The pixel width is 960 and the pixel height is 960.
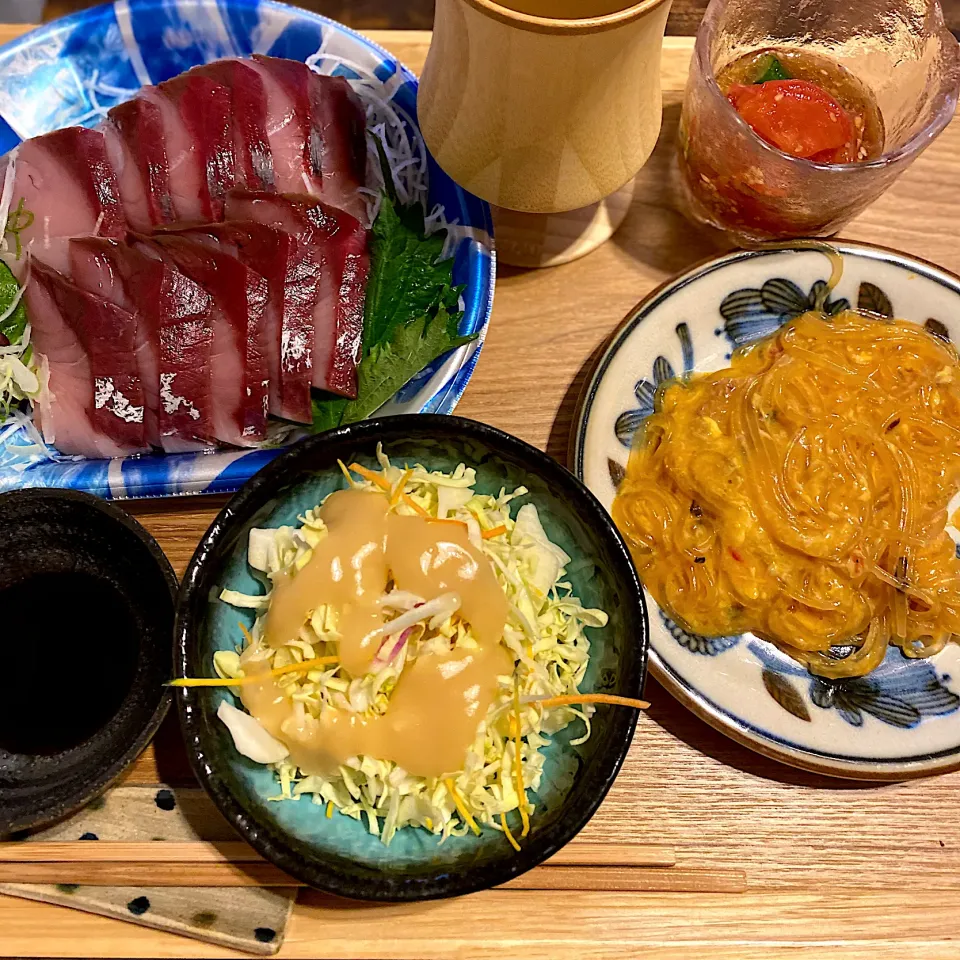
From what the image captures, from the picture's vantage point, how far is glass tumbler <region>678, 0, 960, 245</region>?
1.44 metres

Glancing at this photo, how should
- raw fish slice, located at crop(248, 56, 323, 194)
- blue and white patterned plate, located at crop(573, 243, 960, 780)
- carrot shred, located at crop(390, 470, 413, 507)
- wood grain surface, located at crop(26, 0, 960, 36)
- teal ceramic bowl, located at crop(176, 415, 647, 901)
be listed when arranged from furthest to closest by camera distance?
wood grain surface, located at crop(26, 0, 960, 36) < raw fish slice, located at crop(248, 56, 323, 194) < blue and white patterned plate, located at crop(573, 243, 960, 780) < carrot shred, located at crop(390, 470, 413, 507) < teal ceramic bowl, located at crop(176, 415, 647, 901)

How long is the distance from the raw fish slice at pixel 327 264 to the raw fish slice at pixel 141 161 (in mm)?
146

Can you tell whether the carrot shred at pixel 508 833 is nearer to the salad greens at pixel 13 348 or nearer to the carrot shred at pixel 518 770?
the carrot shred at pixel 518 770

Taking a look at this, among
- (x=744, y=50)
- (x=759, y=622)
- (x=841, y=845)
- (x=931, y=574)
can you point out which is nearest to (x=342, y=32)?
(x=744, y=50)

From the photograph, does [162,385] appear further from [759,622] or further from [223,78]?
[759,622]

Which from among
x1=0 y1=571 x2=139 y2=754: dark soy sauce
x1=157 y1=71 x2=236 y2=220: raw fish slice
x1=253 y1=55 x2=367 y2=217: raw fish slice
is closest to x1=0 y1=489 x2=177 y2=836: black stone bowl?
x1=0 y1=571 x2=139 y2=754: dark soy sauce

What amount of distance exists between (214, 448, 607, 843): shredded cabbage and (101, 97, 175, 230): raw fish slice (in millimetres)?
738

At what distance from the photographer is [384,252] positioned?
1.58 meters

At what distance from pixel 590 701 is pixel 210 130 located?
127 cm

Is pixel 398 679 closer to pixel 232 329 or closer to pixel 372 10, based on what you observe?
pixel 232 329

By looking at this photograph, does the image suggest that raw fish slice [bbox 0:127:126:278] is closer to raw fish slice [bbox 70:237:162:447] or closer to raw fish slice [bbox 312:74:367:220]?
raw fish slice [bbox 70:237:162:447]

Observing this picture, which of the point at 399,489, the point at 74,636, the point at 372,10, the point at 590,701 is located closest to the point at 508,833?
the point at 590,701

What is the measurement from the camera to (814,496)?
4.72 ft

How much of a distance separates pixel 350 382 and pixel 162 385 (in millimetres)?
344
